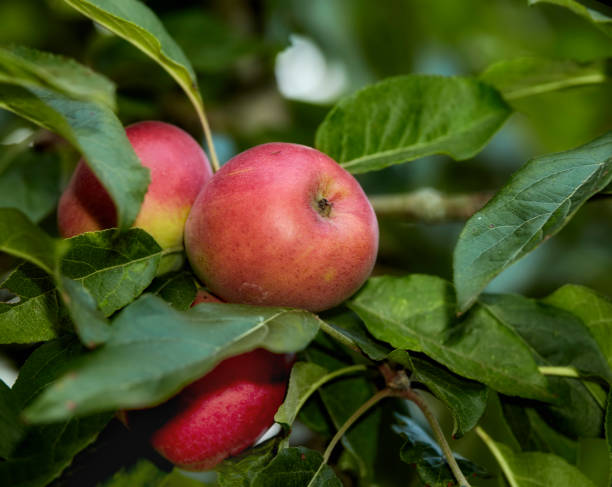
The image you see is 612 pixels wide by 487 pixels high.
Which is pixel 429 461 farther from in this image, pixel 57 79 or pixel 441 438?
pixel 57 79

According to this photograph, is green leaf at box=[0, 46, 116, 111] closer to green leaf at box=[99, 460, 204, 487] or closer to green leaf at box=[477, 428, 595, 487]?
green leaf at box=[99, 460, 204, 487]

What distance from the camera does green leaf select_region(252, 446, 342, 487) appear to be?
2.68 ft

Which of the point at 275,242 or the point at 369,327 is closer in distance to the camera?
the point at 275,242

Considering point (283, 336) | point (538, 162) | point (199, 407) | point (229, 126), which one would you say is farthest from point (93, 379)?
point (229, 126)

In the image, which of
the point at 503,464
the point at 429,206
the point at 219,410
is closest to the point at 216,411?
the point at 219,410

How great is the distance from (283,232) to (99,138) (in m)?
0.24

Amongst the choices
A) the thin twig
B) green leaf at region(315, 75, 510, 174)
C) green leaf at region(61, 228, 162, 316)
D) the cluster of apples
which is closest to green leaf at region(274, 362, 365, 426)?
the cluster of apples

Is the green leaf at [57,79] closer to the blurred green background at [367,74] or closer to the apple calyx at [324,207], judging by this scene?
the apple calyx at [324,207]

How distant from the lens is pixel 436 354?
0.90 metres

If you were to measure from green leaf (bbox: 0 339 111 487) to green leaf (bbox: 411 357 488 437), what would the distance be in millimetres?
411

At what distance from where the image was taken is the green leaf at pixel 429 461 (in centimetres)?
87

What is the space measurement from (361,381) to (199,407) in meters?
0.32

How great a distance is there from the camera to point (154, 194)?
3.08 ft

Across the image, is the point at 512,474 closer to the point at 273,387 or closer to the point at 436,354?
the point at 436,354
